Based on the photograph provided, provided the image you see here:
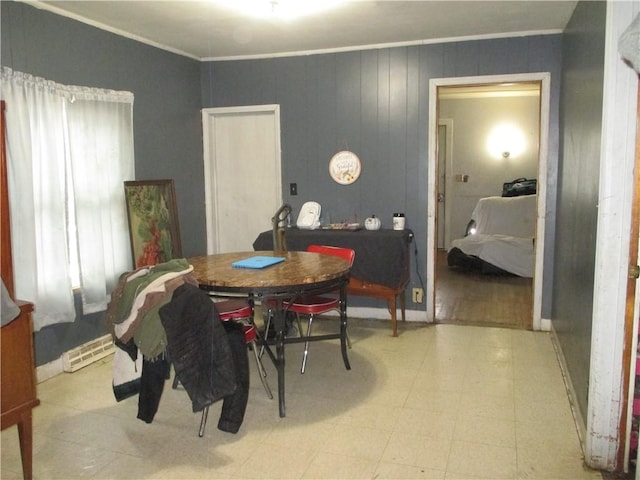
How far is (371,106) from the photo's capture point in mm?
4594

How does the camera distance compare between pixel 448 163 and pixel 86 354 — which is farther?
pixel 448 163

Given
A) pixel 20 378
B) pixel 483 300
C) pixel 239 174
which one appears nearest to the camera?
pixel 20 378

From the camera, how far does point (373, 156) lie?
4641mm

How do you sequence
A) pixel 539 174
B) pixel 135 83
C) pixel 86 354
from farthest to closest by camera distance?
1. pixel 539 174
2. pixel 135 83
3. pixel 86 354

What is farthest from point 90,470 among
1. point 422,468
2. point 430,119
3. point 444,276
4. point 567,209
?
point 444,276

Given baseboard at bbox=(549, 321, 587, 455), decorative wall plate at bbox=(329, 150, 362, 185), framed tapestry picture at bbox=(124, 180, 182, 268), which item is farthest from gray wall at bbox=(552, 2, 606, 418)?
framed tapestry picture at bbox=(124, 180, 182, 268)

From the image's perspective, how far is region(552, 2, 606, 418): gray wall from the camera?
2514mm

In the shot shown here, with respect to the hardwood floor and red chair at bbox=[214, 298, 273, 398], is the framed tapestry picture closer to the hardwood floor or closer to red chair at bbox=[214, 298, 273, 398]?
red chair at bbox=[214, 298, 273, 398]

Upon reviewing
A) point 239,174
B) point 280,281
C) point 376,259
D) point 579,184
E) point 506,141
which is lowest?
point 376,259

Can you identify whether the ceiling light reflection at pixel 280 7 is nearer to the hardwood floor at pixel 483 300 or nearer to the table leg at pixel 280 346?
the table leg at pixel 280 346

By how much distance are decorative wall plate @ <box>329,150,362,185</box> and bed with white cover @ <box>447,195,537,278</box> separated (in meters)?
2.67

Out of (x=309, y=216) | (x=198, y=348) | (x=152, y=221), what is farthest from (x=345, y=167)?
(x=198, y=348)

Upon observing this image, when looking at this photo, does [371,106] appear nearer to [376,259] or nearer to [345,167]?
[345,167]

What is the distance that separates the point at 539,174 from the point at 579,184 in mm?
1261
